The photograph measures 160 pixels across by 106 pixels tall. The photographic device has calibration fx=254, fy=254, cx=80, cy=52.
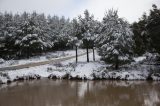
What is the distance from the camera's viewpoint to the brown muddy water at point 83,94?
21.9 meters

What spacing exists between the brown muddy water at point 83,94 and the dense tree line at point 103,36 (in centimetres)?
567

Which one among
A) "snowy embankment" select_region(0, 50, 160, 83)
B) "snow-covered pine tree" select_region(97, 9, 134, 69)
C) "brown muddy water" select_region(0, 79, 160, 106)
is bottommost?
"brown muddy water" select_region(0, 79, 160, 106)

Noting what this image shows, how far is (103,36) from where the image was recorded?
38.5 metres

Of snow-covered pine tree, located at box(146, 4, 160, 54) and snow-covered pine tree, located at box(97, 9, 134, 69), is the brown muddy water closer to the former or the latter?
snow-covered pine tree, located at box(97, 9, 134, 69)

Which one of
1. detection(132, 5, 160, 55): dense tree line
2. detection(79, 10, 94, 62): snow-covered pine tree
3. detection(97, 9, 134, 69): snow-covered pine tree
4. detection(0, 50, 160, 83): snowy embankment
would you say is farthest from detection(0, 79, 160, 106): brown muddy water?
detection(79, 10, 94, 62): snow-covered pine tree

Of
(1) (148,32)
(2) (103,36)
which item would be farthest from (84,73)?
(1) (148,32)

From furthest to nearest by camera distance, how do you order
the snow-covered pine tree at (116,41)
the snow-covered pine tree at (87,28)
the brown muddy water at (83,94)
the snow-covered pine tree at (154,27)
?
the snow-covered pine tree at (87,28)
the snow-covered pine tree at (116,41)
the snow-covered pine tree at (154,27)
the brown muddy water at (83,94)

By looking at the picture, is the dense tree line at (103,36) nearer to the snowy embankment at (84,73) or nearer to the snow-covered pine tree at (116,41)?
the snow-covered pine tree at (116,41)

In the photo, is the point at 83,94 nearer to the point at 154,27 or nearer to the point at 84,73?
the point at 84,73

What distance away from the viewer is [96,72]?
36.8m

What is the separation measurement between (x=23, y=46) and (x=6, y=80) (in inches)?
899

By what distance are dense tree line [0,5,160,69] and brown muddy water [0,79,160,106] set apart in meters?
5.67

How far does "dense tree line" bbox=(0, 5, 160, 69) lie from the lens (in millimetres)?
36250

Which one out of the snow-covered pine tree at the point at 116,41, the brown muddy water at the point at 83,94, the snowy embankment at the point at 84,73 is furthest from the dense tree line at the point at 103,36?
the brown muddy water at the point at 83,94
